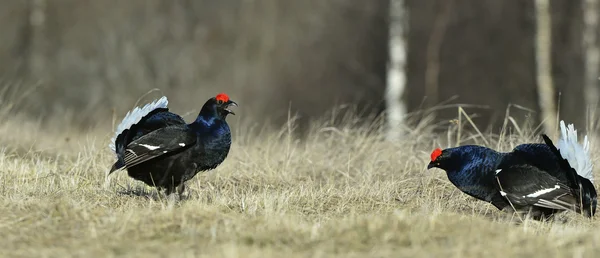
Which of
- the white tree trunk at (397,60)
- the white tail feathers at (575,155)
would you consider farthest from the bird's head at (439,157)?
the white tree trunk at (397,60)

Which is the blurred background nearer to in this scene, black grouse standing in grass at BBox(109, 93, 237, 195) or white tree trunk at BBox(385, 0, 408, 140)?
white tree trunk at BBox(385, 0, 408, 140)

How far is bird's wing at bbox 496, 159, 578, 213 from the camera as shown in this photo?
4.95 meters

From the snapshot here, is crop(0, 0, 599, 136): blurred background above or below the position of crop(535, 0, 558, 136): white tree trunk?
above

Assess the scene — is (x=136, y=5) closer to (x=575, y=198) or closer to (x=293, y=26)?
(x=293, y=26)

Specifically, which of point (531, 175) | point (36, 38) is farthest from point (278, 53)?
point (531, 175)

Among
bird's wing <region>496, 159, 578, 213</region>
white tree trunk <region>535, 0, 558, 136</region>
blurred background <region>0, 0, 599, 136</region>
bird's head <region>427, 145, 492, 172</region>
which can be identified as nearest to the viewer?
bird's wing <region>496, 159, 578, 213</region>

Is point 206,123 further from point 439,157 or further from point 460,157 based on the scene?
point 460,157

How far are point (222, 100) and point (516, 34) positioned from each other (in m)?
14.2

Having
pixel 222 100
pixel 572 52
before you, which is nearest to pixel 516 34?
pixel 572 52

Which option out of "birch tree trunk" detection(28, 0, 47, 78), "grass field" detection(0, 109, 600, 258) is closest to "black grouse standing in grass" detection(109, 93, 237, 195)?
"grass field" detection(0, 109, 600, 258)

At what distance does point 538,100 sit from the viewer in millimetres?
9656

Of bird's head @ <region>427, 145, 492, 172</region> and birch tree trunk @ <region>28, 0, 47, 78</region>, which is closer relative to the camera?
bird's head @ <region>427, 145, 492, 172</region>

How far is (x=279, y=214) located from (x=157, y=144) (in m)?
1.18

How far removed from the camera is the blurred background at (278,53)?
1791 centimetres
